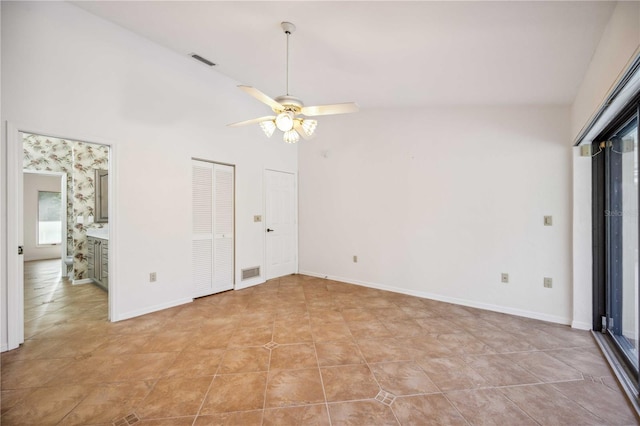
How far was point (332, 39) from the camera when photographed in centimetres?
255

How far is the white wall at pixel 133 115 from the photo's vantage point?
7.96 ft

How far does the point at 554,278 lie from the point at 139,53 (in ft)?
18.1

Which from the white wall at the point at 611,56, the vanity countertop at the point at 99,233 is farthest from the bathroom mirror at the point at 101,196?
the white wall at the point at 611,56

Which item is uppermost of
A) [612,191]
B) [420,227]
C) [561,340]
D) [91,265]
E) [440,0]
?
[440,0]

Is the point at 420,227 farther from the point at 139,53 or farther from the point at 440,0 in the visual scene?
the point at 139,53

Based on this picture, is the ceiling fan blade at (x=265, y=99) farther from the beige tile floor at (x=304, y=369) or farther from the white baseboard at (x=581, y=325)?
the white baseboard at (x=581, y=325)

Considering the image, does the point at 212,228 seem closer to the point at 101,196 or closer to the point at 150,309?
the point at 150,309

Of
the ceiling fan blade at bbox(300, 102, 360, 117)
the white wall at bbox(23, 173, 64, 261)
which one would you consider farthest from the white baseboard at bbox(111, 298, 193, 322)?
the white wall at bbox(23, 173, 64, 261)

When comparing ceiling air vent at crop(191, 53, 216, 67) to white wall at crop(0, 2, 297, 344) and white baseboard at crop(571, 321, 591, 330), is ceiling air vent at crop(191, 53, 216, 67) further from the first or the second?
white baseboard at crop(571, 321, 591, 330)

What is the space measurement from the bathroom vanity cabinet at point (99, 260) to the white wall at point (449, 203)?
327 centimetres

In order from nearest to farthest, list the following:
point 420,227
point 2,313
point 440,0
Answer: point 440,0 → point 2,313 → point 420,227

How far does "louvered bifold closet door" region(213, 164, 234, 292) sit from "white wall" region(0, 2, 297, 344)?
0.46ft

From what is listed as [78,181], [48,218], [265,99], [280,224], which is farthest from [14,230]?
[48,218]

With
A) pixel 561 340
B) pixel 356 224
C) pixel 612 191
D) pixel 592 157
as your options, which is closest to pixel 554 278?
pixel 561 340
